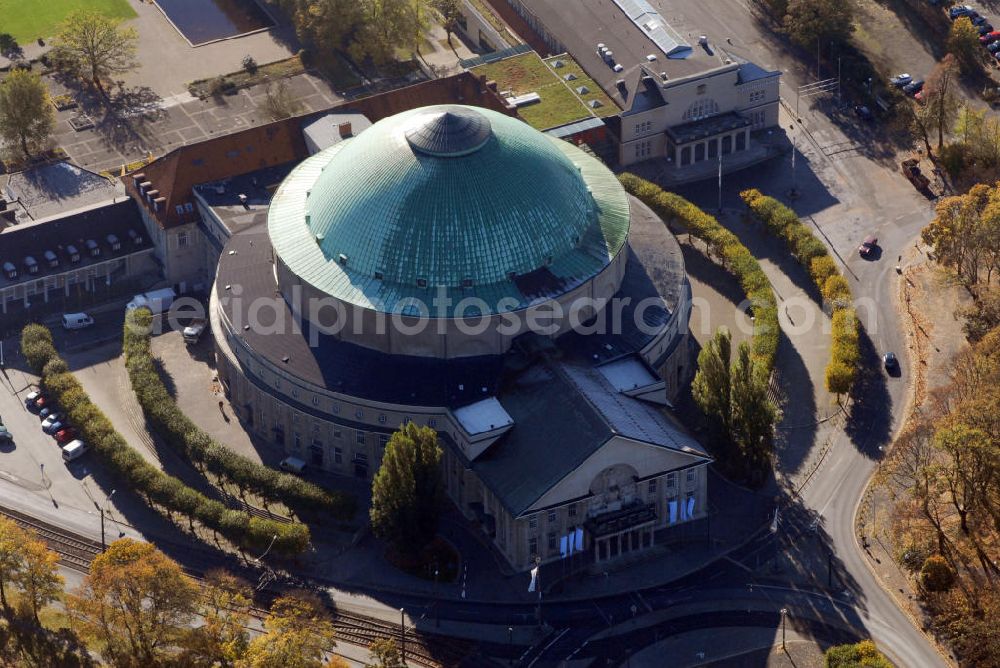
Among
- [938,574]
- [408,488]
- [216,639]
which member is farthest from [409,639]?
[938,574]

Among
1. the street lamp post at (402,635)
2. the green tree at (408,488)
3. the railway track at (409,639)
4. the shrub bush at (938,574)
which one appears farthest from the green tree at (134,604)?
the shrub bush at (938,574)

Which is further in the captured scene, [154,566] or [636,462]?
[636,462]

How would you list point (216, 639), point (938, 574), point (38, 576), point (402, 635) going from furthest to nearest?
point (938, 574) → point (402, 635) → point (38, 576) → point (216, 639)

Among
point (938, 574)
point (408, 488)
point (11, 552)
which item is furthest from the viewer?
point (408, 488)

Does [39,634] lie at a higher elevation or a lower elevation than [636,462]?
lower

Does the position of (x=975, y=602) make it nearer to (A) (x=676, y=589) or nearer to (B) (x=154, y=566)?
(A) (x=676, y=589)

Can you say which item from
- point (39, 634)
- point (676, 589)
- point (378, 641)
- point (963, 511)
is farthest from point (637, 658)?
point (39, 634)

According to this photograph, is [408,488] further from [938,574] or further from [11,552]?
[938,574]
